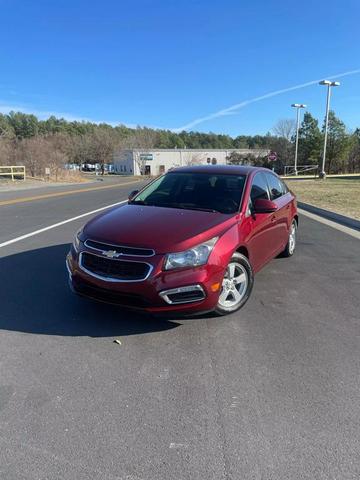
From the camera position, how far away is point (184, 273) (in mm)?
3898

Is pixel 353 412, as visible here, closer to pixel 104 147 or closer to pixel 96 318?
pixel 96 318

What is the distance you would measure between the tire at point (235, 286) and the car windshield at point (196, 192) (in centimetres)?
64

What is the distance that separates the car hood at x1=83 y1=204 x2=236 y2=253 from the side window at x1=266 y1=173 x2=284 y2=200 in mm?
1926

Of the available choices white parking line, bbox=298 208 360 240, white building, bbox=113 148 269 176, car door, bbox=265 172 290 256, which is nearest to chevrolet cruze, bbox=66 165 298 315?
car door, bbox=265 172 290 256

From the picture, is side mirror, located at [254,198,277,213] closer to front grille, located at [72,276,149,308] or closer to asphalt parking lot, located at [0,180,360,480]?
asphalt parking lot, located at [0,180,360,480]

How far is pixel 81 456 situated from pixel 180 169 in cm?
447

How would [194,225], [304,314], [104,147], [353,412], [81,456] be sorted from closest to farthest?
[81,456], [353,412], [194,225], [304,314], [104,147]

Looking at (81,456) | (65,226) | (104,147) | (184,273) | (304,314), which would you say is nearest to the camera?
(81,456)

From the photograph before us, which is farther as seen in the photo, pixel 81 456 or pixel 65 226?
pixel 65 226

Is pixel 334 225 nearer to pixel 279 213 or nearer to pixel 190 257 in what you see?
pixel 279 213

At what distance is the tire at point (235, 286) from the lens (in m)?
4.39

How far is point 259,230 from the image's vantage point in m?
5.25

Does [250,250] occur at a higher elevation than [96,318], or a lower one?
higher

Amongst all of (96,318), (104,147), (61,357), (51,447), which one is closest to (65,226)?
(96,318)
